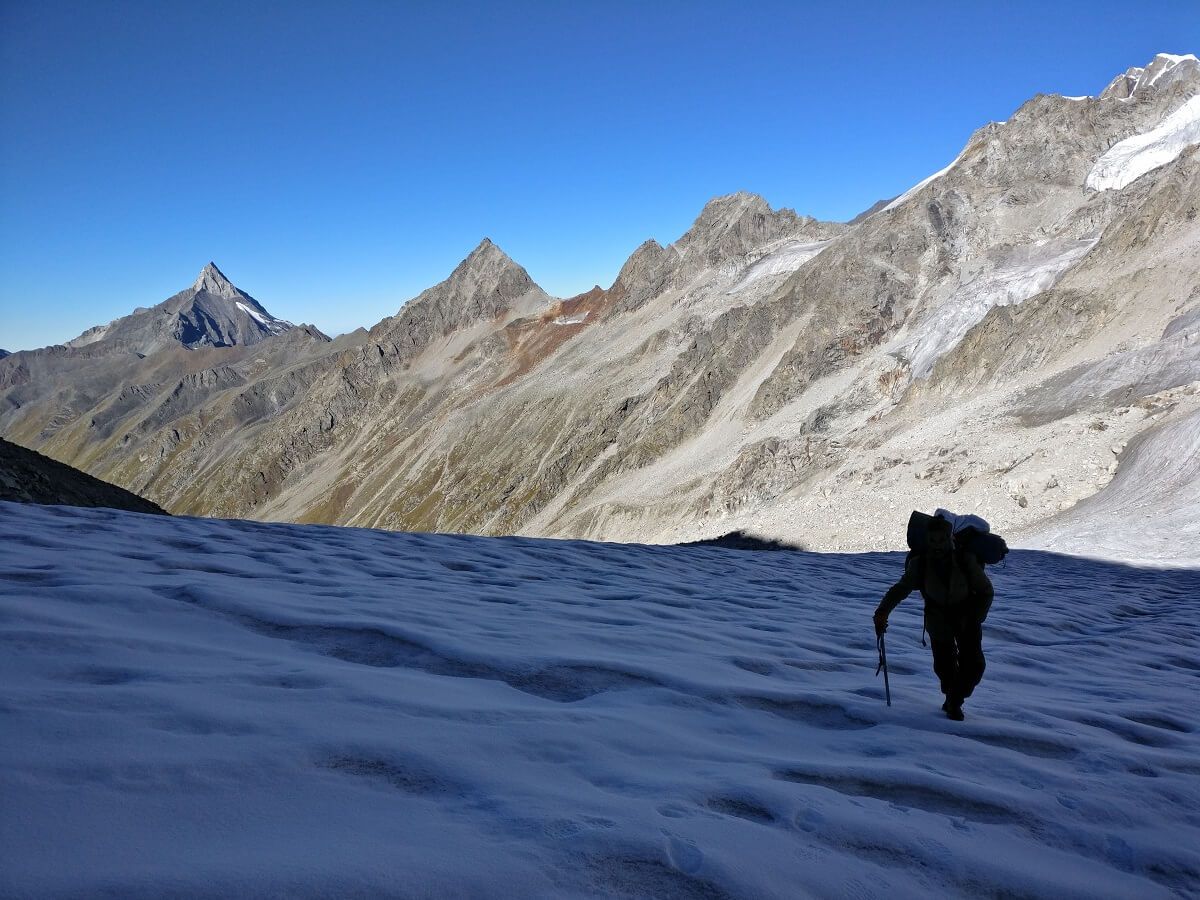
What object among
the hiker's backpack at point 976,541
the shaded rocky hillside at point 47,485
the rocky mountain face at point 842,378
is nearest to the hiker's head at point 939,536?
the hiker's backpack at point 976,541

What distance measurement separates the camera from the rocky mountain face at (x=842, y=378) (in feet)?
96.7

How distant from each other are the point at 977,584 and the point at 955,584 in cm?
13

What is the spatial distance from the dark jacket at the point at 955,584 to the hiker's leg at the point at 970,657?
8cm

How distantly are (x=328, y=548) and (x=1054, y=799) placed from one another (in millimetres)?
8465

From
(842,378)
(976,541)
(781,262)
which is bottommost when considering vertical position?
(976,541)

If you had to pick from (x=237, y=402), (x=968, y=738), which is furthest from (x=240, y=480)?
(x=968, y=738)

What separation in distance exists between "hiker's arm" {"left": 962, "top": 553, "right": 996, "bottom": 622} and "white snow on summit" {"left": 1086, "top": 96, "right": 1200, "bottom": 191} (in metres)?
59.6

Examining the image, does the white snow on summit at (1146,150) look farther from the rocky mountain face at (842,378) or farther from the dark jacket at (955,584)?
the dark jacket at (955,584)

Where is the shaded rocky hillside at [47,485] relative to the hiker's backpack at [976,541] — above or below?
below

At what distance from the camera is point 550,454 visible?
236ft

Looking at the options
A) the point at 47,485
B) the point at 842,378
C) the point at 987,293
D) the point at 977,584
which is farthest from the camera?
the point at 842,378

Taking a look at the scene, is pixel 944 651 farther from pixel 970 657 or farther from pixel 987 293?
pixel 987 293

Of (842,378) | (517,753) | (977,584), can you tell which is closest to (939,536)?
(977,584)

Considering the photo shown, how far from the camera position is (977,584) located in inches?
198
